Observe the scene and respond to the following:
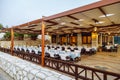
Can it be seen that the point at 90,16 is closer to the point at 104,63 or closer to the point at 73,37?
the point at 104,63

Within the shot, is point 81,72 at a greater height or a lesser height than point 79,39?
lesser

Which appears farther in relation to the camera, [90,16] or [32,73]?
[90,16]

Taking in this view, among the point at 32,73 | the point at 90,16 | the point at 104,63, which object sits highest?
the point at 90,16

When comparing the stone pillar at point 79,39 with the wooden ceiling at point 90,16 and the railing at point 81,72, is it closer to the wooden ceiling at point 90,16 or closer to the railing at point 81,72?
the wooden ceiling at point 90,16

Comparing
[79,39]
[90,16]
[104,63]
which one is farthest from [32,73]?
[79,39]

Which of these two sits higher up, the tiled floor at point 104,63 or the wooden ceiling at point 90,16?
the wooden ceiling at point 90,16

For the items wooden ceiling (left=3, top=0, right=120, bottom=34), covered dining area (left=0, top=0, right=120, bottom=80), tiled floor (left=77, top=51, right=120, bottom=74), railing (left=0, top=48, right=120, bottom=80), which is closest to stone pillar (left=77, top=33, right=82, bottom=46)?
covered dining area (left=0, top=0, right=120, bottom=80)

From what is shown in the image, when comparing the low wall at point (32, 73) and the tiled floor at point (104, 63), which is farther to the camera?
the tiled floor at point (104, 63)

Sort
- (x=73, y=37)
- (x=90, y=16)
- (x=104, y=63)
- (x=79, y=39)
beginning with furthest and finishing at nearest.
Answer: (x=73, y=37), (x=79, y=39), (x=104, y=63), (x=90, y=16)

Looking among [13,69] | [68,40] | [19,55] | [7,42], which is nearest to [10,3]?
[7,42]

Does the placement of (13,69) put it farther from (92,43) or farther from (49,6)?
(49,6)

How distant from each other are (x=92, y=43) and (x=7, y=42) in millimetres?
11836

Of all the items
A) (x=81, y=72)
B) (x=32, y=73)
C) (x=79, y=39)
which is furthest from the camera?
Answer: (x=79, y=39)

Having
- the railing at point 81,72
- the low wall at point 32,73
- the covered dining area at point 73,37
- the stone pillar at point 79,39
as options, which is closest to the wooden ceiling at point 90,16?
the covered dining area at point 73,37
